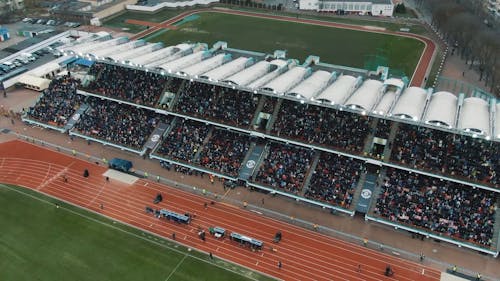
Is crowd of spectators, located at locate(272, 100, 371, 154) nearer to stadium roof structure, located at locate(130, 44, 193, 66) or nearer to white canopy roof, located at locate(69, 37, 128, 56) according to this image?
stadium roof structure, located at locate(130, 44, 193, 66)

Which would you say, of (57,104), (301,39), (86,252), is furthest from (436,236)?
(301,39)

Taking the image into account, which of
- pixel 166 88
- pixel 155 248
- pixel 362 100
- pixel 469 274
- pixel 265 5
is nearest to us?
pixel 469 274

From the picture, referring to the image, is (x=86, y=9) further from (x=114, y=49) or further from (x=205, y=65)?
(x=205, y=65)

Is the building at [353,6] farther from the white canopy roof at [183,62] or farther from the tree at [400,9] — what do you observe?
the white canopy roof at [183,62]

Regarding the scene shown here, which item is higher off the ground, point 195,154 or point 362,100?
point 362,100

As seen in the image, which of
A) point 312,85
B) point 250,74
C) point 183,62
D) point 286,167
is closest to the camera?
point 312,85

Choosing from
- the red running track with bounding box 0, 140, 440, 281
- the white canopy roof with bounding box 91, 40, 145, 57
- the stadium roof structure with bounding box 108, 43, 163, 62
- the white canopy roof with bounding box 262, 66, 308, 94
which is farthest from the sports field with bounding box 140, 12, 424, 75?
the red running track with bounding box 0, 140, 440, 281

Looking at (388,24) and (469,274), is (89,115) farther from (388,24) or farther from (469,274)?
(388,24)

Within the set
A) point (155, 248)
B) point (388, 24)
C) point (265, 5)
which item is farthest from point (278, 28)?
point (155, 248)
